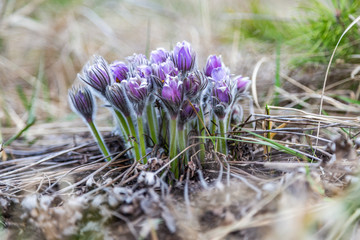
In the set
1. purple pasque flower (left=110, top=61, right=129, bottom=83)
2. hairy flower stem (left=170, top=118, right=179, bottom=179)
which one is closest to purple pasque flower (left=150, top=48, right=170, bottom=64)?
purple pasque flower (left=110, top=61, right=129, bottom=83)

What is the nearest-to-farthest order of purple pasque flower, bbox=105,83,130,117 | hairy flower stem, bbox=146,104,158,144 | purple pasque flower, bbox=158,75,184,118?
purple pasque flower, bbox=158,75,184,118 → purple pasque flower, bbox=105,83,130,117 → hairy flower stem, bbox=146,104,158,144

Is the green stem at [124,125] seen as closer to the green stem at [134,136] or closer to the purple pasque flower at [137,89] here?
the green stem at [134,136]

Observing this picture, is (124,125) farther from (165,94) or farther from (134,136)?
(165,94)

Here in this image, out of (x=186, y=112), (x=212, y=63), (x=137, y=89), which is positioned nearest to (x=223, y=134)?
(x=186, y=112)

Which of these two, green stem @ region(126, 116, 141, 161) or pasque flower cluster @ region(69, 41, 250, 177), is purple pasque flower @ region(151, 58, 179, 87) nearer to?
pasque flower cluster @ region(69, 41, 250, 177)

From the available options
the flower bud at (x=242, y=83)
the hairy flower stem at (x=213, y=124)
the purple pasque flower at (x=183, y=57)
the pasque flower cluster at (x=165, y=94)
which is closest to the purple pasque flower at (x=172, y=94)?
the pasque flower cluster at (x=165, y=94)

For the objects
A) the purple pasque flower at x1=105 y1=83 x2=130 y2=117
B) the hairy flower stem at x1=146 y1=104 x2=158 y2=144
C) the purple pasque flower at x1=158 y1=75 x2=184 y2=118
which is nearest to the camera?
the purple pasque flower at x1=158 y1=75 x2=184 y2=118

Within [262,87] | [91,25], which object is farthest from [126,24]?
[262,87]

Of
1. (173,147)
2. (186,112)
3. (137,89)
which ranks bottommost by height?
(173,147)
